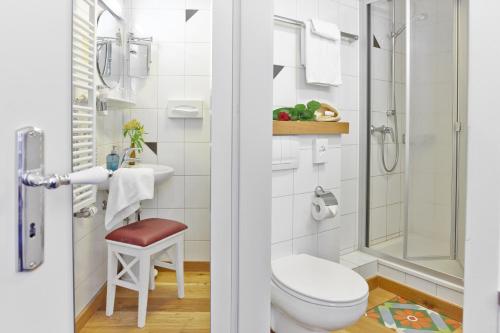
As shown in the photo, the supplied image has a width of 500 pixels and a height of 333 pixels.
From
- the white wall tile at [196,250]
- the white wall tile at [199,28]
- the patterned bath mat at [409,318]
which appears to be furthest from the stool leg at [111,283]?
the patterned bath mat at [409,318]

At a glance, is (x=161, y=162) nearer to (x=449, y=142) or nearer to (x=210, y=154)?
(x=210, y=154)

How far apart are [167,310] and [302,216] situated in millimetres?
1288

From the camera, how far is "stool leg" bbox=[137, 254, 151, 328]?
2.83 feet

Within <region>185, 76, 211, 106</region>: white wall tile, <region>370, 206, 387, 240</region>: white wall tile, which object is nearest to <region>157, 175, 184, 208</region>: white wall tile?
<region>185, 76, 211, 106</region>: white wall tile

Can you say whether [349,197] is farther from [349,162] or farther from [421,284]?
[421,284]

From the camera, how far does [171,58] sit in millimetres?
881

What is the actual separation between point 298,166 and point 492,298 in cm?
117

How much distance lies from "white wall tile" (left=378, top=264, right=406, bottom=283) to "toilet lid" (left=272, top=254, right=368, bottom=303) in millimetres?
870

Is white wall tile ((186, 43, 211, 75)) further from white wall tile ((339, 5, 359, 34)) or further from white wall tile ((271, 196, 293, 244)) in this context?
white wall tile ((339, 5, 359, 34))

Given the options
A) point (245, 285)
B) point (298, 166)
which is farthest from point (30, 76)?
point (298, 166)

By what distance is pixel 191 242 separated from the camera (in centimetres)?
97

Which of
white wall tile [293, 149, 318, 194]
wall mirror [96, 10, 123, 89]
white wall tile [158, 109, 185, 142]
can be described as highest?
wall mirror [96, 10, 123, 89]

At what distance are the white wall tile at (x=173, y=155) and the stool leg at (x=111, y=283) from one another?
0.24m

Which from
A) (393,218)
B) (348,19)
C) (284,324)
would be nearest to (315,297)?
(284,324)
